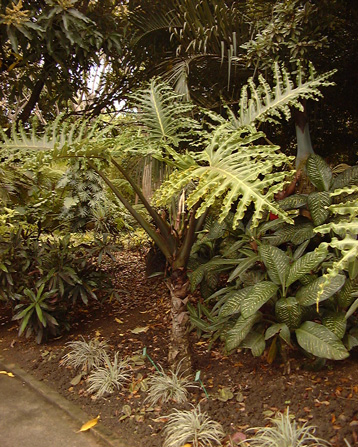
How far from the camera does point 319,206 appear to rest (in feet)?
11.1

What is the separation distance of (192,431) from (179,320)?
0.77 m

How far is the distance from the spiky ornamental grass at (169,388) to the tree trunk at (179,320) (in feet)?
0.30

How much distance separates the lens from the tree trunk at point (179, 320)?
2.99 meters

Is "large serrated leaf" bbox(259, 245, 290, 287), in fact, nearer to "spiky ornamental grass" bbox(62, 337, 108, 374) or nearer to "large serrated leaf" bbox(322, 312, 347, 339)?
"large serrated leaf" bbox(322, 312, 347, 339)

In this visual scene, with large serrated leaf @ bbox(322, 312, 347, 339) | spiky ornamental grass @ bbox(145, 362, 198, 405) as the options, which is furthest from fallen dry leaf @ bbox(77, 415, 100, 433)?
large serrated leaf @ bbox(322, 312, 347, 339)

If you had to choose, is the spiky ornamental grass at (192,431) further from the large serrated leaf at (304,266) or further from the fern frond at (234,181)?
the fern frond at (234,181)

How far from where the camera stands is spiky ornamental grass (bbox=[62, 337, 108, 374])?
3.35 meters

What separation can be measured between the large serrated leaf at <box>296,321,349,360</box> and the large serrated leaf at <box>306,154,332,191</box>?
1235mm

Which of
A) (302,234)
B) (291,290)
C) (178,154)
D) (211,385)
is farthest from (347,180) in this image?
(211,385)

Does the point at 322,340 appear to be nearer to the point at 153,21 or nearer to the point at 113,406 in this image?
the point at 113,406

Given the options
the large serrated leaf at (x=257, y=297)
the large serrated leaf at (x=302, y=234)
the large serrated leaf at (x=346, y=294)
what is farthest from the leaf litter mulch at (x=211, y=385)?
the large serrated leaf at (x=302, y=234)

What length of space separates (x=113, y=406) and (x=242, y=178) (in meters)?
1.78

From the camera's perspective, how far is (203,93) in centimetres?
490

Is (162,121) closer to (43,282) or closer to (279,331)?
(279,331)
